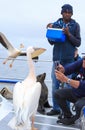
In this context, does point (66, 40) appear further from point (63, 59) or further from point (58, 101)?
point (58, 101)

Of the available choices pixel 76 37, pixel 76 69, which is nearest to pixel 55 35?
pixel 76 37

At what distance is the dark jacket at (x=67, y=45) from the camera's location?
5.09 metres

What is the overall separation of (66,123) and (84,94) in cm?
42

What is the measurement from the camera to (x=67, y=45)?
16.8 feet

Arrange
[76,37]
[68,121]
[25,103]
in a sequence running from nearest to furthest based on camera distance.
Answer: [25,103] → [68,121] → [76,37]

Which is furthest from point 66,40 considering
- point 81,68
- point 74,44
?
point 81,68

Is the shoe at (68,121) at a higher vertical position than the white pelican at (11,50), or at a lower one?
lower

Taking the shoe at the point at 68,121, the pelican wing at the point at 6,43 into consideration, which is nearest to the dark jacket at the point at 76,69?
the shoe at the point at 68,121

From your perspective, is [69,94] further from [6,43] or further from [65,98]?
[6,43]

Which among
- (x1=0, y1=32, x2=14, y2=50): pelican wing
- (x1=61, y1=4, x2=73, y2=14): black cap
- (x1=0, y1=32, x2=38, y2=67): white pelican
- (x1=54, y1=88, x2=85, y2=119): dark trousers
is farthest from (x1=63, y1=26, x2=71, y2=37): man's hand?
(x1=0, y1=32, x2=14, y2=50): pelican wing

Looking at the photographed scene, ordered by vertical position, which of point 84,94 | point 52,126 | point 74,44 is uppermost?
point 74,44

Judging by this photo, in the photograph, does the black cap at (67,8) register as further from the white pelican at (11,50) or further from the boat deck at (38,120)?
the boat deck at (38,120)

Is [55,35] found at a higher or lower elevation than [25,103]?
higher

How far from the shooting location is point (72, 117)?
485 cm
